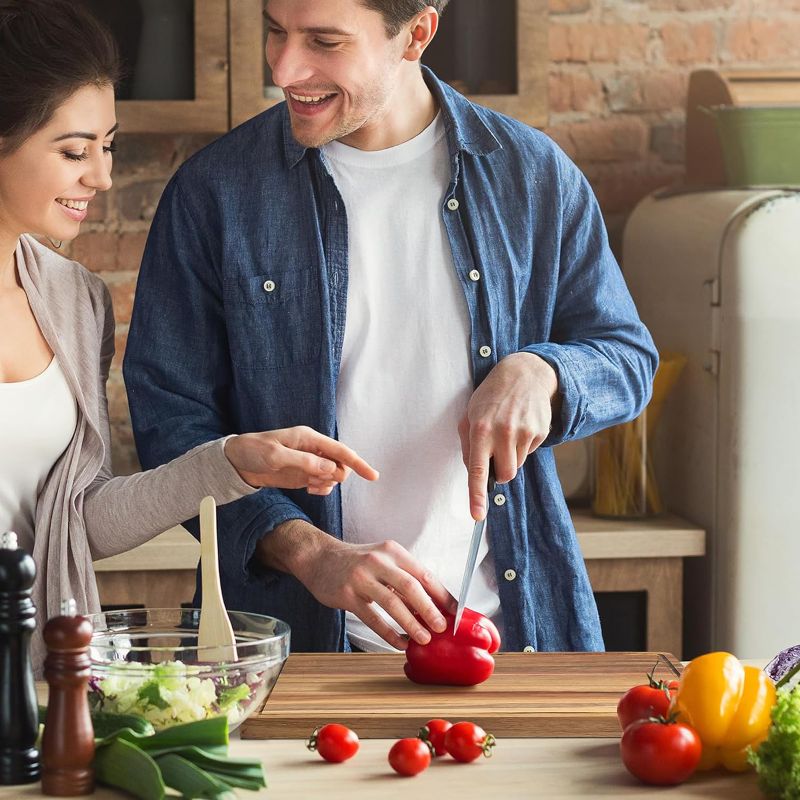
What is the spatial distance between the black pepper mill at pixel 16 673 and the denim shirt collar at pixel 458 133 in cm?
84

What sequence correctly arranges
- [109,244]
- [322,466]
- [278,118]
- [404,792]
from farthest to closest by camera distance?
1. [109,244]
2. [278,118]
3. [322,466]
4. [404,792]

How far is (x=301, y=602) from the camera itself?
179 centimetres

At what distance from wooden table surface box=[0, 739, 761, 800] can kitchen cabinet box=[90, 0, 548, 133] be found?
5.33 ft

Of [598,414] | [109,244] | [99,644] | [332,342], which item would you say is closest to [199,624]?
[99,644]

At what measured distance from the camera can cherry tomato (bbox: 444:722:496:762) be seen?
47.6 inches

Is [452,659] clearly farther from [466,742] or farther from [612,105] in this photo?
[612,105]

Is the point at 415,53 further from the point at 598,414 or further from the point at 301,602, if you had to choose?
the point at 301,602

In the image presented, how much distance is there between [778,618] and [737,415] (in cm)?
42

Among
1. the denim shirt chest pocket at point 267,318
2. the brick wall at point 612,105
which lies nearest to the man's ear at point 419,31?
the denim shirt chest pocket at point 267,318

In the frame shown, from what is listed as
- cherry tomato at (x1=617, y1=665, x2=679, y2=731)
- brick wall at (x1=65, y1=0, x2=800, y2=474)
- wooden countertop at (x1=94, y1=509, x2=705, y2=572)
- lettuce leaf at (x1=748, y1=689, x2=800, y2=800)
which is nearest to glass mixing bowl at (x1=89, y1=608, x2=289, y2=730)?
cherry tomato at (x1=617, y1=665, x2=679, y2=731)

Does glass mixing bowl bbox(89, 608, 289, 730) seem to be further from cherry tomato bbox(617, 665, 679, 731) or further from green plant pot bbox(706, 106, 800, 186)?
green plant pot bbox(706, 106, 800, 186)

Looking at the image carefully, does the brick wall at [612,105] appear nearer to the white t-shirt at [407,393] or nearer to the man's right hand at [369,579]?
the white t-shirt at [407,393]

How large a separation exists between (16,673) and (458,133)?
3.34 ft

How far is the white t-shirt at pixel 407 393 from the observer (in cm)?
175
